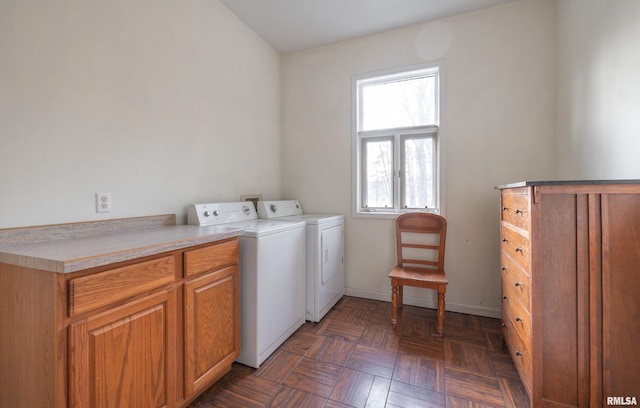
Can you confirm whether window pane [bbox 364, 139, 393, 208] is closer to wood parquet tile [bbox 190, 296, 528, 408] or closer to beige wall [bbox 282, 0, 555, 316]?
beige wall [bbox 282, 0, 555, 316]

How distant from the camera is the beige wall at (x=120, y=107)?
3.86 ft

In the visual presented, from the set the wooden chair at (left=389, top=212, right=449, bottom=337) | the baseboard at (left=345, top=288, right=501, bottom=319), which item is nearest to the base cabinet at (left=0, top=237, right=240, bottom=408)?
the wooden chair at (left=389, top=212, right=449, bottom=337)

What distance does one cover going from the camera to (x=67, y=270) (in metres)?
0.82

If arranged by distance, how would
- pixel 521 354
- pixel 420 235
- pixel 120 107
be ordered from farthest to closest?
pixel 420 235
pixel 120 107
pixel 521 354

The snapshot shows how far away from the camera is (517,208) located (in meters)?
1.44

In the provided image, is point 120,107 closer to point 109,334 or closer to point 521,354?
point 109,334

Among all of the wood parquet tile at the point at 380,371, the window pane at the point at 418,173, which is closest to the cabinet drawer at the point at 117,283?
the wood parquet tile at the point at 380,371

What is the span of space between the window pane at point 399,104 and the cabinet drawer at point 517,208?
1.15m

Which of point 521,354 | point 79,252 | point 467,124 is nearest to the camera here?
point 79,252

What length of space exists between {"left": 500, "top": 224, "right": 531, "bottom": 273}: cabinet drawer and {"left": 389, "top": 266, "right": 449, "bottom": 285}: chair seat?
50cm

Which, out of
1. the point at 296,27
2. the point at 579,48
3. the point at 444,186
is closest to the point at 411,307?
the point at 444,186

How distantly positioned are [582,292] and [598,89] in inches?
50.2

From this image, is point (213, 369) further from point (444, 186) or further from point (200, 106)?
point (444, 186)

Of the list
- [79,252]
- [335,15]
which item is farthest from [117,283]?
[335,15]
